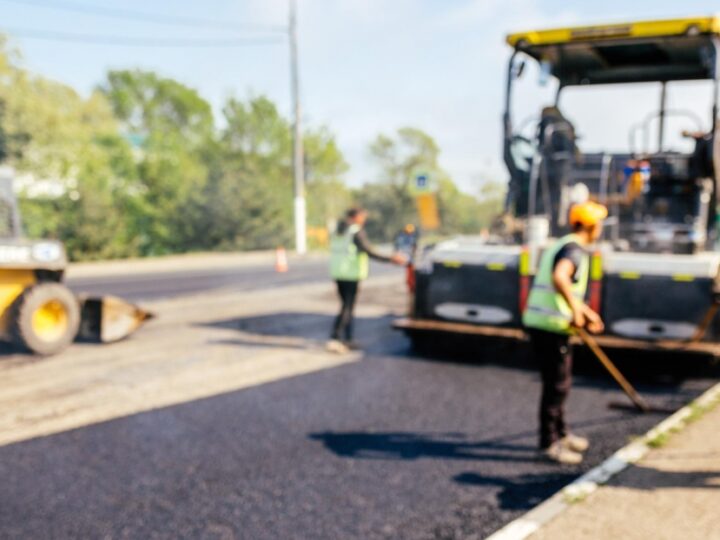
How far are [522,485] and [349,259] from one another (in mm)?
4035

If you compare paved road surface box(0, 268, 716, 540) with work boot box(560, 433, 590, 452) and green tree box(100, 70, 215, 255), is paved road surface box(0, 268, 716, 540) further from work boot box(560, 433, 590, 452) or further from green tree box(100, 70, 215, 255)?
green tree box(100, 70, 215, 255)

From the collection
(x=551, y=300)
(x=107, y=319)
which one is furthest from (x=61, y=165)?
(x=551, y=300)

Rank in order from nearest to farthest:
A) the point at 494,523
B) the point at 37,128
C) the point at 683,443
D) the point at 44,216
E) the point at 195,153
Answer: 1. the point at 494,523
2. the point at 683,443
3. the point at 44,216
4. the point at 37,128
5. the point at 195,153

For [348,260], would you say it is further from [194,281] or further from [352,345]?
[194,281]

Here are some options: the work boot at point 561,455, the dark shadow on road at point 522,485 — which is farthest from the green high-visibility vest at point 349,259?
the dark shadow on road at point 522,485

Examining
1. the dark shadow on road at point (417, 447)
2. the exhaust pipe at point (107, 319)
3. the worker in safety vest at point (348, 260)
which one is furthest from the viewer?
the exhaust pipe at point (107, 319)

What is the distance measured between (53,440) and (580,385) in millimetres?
4384

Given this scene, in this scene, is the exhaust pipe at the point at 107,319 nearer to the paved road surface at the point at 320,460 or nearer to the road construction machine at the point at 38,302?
the road construction machine at the point at 38,302

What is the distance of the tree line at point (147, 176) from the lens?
23.8m

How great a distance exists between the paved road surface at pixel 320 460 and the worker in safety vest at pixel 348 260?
1.12 meters

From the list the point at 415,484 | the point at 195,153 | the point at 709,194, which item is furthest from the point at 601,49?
the point at 195,153

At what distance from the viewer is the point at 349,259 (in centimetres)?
782

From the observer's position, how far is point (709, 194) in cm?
743

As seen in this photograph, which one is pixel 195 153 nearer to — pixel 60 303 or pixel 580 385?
pixel 60 303
